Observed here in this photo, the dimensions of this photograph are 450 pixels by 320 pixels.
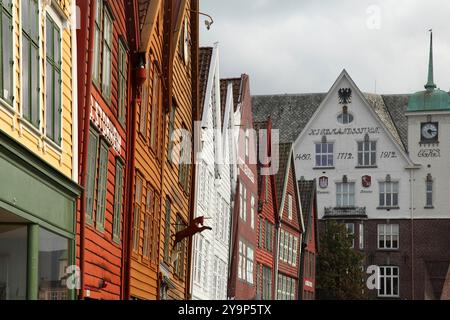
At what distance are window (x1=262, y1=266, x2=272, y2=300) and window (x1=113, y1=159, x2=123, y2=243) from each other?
31715mm

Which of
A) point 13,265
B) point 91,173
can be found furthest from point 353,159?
point 13,265

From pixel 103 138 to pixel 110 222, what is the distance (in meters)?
1.90

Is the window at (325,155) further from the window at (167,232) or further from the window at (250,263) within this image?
the window at (167,232)

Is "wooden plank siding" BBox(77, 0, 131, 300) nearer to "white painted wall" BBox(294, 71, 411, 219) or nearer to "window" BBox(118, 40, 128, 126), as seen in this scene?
"window" BBox(118, 40, 128, 126)

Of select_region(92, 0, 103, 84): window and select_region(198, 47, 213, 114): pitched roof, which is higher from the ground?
select_region(198, 47, 213, 114): pitched roof

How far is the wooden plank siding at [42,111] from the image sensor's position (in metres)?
13.3

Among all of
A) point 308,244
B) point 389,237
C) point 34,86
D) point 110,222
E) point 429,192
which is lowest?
point 110,222

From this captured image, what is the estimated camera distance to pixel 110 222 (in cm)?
2077

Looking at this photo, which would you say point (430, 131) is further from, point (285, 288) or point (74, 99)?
point (74, 99)

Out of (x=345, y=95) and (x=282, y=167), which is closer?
(x=282, y=167)

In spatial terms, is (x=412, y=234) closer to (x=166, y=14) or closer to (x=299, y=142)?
(x=299, y=142)

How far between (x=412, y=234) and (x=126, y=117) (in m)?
59.0

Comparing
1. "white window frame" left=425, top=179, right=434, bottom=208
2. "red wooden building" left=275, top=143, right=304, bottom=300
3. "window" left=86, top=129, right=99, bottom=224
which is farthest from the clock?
"window" left=86, top=129, right=99, bottom=224

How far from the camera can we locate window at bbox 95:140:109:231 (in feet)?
64.0
